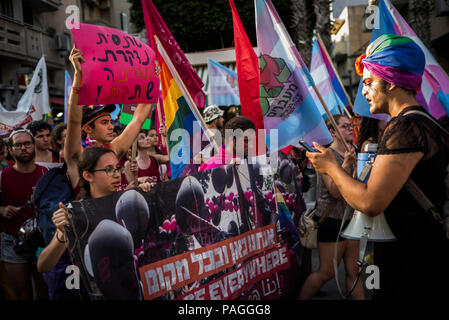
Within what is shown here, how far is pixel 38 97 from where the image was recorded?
8.22m

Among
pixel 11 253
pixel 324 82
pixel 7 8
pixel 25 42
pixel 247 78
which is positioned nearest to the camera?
pixel 11 253

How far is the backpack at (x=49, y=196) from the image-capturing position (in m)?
2.99

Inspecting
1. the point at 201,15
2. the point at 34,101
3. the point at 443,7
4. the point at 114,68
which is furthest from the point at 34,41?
the point at 114,68

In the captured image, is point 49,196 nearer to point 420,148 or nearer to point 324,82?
point 420,148

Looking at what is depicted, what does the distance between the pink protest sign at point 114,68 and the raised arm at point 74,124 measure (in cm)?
4

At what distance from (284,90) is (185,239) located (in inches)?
70.8

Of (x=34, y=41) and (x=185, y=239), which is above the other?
(x=34, y=41)

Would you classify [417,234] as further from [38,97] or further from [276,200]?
[38,97]

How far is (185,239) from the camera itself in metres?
2.77

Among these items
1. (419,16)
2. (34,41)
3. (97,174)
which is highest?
(34,41)

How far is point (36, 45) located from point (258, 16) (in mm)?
21067

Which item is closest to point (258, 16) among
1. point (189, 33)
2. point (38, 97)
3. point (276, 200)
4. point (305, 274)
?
point (276, 200)

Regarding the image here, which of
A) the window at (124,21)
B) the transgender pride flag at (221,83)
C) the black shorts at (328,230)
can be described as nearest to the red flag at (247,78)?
the black shorts at (328,230)

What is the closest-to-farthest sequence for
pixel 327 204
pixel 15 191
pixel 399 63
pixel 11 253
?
pixel 399 63 < pixel 327 204 < pixel 11 253 < pixel 15 191
